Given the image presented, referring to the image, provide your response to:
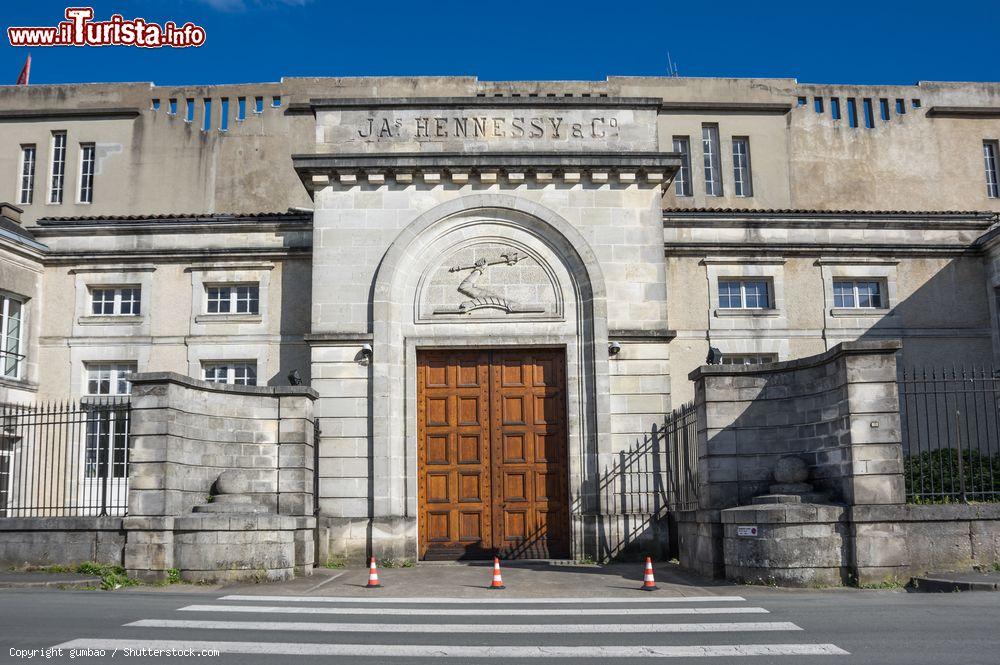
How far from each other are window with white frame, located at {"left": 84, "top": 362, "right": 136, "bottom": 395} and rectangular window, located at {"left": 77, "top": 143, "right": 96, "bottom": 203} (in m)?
9.41

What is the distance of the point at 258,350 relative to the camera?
19469 millimetres

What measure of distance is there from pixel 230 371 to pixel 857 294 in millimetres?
13508

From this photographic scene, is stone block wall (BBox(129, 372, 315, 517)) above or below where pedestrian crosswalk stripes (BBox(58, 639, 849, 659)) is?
above

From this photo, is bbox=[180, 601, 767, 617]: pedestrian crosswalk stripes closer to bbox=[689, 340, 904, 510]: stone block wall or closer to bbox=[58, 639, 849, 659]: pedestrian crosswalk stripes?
bbox=[58, 639, 849, 659]: pedestrian crosswalk stripes

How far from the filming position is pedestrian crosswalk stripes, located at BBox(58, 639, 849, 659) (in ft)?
25.7

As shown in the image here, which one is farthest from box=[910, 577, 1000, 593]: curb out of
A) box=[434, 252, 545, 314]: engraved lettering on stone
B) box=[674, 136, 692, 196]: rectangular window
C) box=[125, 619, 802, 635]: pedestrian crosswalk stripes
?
box=[674, 136, 692, 196]: rectangular window

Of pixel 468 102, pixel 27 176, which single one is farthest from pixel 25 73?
pixel 468 102

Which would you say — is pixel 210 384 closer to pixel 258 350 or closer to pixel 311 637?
pixel 258 350

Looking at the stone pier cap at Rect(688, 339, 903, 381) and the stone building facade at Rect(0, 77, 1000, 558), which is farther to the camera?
the stone building facade at Rect(0, 77, 1000, 558)

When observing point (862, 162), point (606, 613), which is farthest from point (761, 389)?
point (862, 162)

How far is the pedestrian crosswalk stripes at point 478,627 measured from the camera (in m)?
9.08

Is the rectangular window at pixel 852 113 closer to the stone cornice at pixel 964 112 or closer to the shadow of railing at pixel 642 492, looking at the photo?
the stone cornice at pixel 964 112

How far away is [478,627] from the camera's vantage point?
9.32m

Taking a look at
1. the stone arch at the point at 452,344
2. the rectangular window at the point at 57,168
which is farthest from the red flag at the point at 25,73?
the stone arch at the point at 452,344
